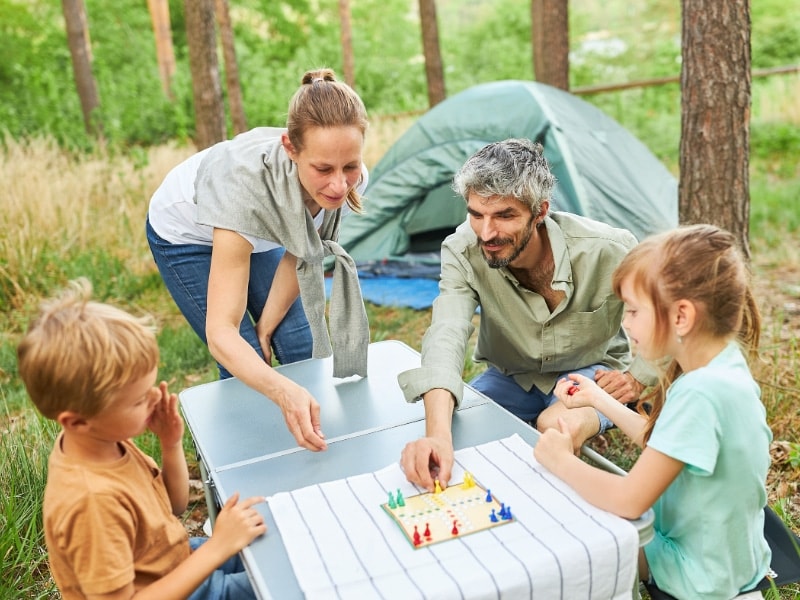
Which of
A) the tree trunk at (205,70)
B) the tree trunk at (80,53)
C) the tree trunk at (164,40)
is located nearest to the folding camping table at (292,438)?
the tree trunk at (205,70)

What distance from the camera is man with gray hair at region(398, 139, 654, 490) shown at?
2.22 metres

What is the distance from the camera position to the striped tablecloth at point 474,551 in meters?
1.25

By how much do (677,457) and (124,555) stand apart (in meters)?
1.02

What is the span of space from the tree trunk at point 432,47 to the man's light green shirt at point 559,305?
659 cm

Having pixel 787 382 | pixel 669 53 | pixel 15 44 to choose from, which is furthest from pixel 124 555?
pixel 15 44

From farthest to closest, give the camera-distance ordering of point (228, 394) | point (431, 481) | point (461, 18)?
point (461, 18) < point (228, 394) < point (431, 481)

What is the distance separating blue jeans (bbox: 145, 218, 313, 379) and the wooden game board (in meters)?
1.20

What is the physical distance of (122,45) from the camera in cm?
1894

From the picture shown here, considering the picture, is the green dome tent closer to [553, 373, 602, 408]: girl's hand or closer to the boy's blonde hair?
[553, 373, 602, 408]: girl's hand

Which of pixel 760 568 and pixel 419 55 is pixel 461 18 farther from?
pixel 760 568

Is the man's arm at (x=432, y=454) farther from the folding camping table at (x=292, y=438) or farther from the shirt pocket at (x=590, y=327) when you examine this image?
the shirt pocket at (x=590, y=327)

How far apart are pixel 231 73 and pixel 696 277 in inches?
372

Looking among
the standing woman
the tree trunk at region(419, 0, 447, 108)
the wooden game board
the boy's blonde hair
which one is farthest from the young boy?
the tree trunk at region(419, 0, 447, 108)

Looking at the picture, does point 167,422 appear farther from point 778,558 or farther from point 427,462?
point 778,558
